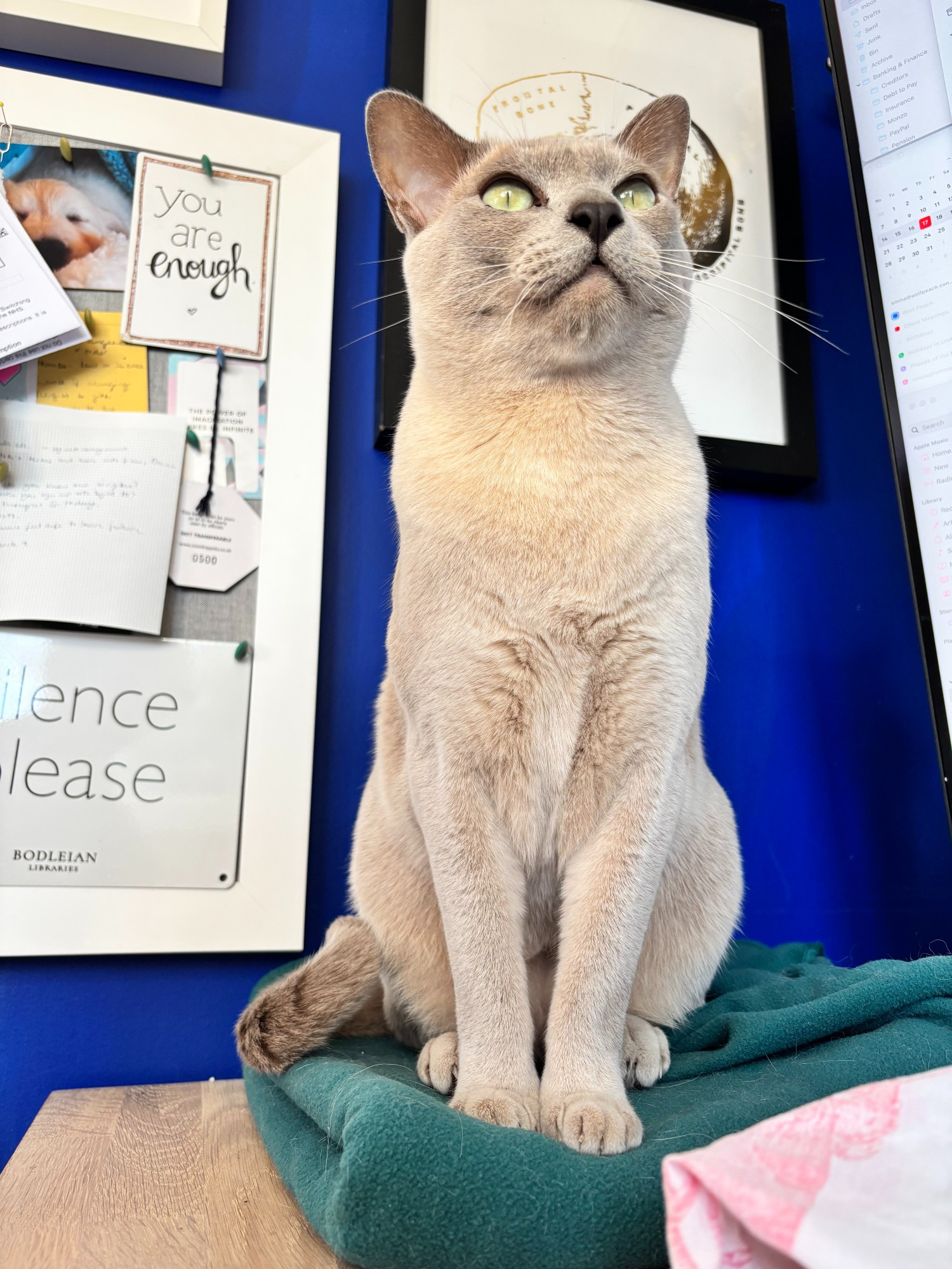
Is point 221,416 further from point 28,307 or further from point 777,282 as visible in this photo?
point 777,282

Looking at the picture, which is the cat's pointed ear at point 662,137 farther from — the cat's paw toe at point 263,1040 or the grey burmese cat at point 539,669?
the cat's paw toe at point 263,1040

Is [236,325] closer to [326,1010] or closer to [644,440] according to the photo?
[644,440]

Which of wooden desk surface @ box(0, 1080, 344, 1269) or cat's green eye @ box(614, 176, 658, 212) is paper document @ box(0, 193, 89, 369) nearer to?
cat's green eye @ box(614, 176, 658, 212)

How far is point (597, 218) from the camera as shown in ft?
2.66

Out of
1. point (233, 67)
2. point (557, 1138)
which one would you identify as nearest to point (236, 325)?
point (233, 67)

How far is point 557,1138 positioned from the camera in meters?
0.64

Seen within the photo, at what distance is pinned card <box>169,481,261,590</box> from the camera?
123cm

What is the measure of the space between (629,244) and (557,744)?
1.51 feet

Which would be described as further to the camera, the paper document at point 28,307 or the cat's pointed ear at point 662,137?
the paper document at point 28,307

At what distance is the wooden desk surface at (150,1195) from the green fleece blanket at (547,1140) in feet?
0.10

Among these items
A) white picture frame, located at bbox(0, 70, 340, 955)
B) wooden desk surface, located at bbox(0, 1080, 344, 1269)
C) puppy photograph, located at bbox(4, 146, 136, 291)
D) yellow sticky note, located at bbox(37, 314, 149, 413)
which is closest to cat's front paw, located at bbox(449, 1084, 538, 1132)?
wooden desk surface, located at bbox(0, 1080, 344, 1269)

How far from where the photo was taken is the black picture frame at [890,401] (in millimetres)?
1139

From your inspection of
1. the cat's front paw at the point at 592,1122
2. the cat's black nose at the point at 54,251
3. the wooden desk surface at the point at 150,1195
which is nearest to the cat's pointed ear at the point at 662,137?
the cat's black nose at the point at 54,251

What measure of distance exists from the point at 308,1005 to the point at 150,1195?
18cm
